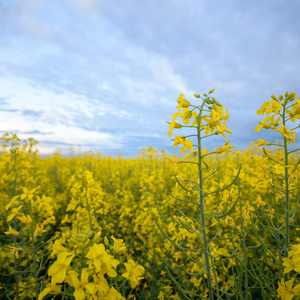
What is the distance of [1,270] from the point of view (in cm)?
407

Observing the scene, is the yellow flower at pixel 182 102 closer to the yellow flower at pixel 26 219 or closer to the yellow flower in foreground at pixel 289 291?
the yellow flower in foreground at pixel 289 291

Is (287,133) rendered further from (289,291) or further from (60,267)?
(60,267)

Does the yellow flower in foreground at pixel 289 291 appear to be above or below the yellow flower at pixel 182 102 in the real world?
below

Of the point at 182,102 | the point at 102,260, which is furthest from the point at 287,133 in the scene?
the point at 102,260

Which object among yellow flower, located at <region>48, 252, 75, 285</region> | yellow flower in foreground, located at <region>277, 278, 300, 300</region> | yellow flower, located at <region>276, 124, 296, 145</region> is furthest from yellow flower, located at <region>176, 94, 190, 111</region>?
yellow flower in foreground, located at <region>277, 278, 300, 300</region>

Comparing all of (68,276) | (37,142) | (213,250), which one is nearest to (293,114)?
(213,250)

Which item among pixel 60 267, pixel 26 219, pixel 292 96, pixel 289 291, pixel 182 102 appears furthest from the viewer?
pixel 26 219

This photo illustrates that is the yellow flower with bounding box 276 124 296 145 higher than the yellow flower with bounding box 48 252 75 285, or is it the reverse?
the yellow flower with bounding box 276 124 296 145

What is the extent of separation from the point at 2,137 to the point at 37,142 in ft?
4.47

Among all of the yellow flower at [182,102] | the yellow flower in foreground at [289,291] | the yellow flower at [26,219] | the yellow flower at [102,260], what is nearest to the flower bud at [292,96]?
the yellow flower at [182,102]

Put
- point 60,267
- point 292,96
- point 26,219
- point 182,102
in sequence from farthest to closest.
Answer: point 26,219, point 292,96, point 182,102, point 60,267

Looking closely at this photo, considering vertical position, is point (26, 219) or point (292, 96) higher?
point (292, 96)

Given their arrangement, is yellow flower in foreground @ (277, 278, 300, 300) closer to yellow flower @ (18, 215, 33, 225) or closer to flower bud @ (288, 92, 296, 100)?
flower bud @ (288, 92, 296, 100)

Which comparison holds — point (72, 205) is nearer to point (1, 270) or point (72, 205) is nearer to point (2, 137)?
point (1, 270)
